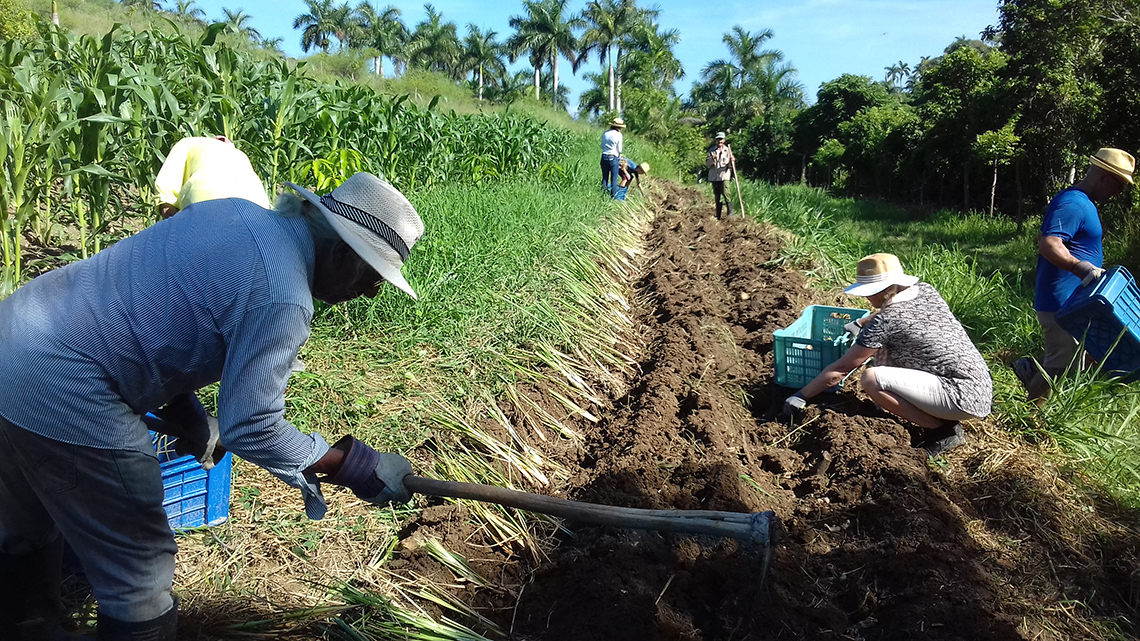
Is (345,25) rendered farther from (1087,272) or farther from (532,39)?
(1087,272)

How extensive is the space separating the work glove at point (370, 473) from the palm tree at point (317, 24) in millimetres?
68028

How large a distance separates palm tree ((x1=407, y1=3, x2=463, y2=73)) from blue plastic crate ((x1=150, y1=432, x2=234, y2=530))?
2377 inches

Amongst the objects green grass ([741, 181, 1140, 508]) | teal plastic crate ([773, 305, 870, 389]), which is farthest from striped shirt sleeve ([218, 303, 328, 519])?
green grass ([741, 181, 1140, 508])

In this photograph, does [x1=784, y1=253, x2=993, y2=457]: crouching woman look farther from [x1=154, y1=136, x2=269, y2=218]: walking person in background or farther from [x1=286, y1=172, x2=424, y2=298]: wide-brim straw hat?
[x1=154, y1=136, x2=269, y2=218]: walking person in background

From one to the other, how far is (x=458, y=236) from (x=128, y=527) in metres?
4.32

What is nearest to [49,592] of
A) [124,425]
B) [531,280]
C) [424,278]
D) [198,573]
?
[198,573]

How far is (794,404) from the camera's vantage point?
4.44 metres

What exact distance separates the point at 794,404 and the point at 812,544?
48.5 inches

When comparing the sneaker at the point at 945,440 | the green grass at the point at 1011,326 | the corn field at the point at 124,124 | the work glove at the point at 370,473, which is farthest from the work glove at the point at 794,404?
the corn field at the point at 124,124

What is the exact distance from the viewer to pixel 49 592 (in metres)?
2.40

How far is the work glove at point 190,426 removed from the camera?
8.36 feet

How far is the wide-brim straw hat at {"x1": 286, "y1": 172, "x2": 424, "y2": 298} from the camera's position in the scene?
6.63 ft

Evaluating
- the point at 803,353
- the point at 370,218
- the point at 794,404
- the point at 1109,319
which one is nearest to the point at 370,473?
the point at 370,218

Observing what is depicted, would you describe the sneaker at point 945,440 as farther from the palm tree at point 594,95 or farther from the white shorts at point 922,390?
the palm tree at point 594,95
